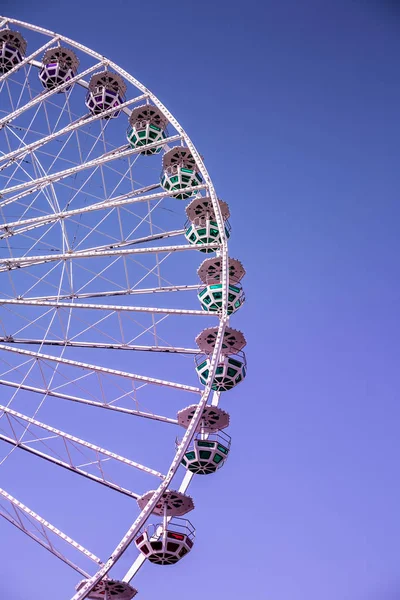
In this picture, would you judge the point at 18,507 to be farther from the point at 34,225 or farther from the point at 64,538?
the point at 34,225

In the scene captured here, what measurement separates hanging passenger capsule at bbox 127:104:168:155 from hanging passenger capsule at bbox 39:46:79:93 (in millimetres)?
2795

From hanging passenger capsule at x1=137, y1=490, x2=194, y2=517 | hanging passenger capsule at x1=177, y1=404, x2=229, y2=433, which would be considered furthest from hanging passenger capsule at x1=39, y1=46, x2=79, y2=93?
hanging passenger capsule at x1=137, y1=490, x2=194, y2=517

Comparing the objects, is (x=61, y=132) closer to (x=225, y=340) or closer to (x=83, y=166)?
(x=83, y=166)

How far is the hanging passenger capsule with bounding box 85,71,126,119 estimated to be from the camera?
28.8 metres

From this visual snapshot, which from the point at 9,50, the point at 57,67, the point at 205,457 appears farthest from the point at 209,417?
the point at 9,50

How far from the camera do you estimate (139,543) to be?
21656 millimetres

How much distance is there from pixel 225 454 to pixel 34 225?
28.8 ft

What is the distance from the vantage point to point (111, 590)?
20.0m

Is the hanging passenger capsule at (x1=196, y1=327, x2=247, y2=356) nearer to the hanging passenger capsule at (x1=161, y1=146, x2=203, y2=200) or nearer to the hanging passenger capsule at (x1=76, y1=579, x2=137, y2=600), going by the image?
the hanging passenger capsule at (x1=161, y1=146, x2=203, y2=200)

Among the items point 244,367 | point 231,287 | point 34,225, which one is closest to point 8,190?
point 34,225

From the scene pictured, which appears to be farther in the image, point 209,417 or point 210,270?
point 210,270

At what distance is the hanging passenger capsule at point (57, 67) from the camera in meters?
29.3

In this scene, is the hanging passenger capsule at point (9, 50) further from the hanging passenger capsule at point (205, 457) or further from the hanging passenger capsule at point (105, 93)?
the hanging passenger capsule at point (205, 457)

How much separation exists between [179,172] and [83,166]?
382 cm
